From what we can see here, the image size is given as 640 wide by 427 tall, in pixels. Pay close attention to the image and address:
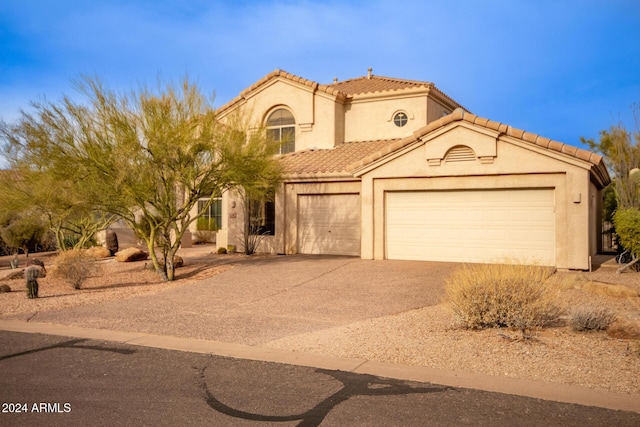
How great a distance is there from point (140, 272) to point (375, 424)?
1474 centimetres

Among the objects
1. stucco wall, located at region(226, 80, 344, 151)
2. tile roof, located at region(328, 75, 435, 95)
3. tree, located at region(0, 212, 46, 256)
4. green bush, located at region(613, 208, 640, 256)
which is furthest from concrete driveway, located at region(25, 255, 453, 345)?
tree, located at region(0, 212, 46, 256)

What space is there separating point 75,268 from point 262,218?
8.16 metres

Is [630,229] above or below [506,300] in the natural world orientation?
above

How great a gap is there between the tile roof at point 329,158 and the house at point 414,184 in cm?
5

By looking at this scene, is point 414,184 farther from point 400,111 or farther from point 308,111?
point 308,111

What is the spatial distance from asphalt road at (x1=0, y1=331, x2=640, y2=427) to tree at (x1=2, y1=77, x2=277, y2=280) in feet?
28.2

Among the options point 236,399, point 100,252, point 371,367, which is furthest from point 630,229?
point 100,252

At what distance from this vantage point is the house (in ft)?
53.8

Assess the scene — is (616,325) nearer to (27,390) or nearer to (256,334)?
(256,334)

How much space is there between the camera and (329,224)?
2114 cm

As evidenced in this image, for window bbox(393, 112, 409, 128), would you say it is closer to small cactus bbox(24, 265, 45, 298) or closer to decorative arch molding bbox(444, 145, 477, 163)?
decorative arch molding bbox(444, 145, 477, 163)

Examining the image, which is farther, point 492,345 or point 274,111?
point 274,111

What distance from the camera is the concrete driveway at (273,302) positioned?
1057 cm

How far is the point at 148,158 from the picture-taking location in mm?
16250
